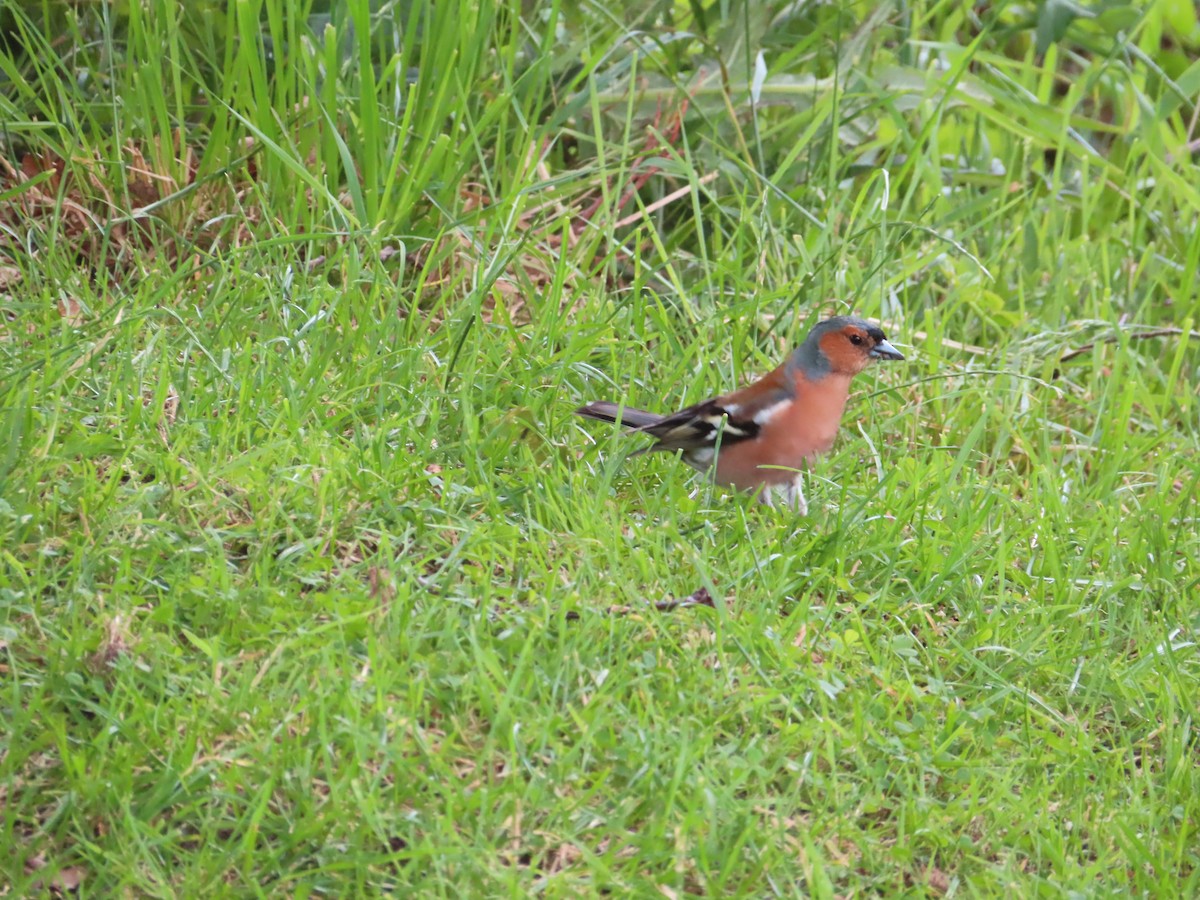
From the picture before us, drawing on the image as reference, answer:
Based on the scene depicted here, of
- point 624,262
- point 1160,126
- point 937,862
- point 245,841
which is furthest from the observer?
point 1160,126

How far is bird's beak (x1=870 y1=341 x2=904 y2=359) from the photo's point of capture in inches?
192

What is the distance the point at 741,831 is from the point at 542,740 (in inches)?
18.5

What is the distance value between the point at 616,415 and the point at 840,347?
848 millimetres

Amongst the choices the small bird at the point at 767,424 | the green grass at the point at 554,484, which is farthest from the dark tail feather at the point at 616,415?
the green grass at the point at 554,484

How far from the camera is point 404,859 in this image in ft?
10.1

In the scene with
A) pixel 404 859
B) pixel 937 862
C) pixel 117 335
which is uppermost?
pixel 117 335

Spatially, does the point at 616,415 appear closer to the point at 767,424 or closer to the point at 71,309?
the point at 767,424

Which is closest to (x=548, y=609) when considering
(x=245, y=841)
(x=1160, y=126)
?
(x=245, y=841)

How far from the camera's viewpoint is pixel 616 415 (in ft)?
14.5

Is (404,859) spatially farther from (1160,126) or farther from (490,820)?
(1160,126)

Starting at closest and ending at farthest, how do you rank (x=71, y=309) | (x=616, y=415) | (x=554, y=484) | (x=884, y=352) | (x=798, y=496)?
A: 1. (x=554, y=484)
2. (x=616, y=415)
3. (x=798, y=496)
4. (x=71, y=309)
5. (x=884, y=352)

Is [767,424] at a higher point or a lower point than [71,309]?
lower

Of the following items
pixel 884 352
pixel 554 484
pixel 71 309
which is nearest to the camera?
pixel 554 484

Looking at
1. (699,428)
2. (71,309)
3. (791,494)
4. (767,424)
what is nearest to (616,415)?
(699,428)
